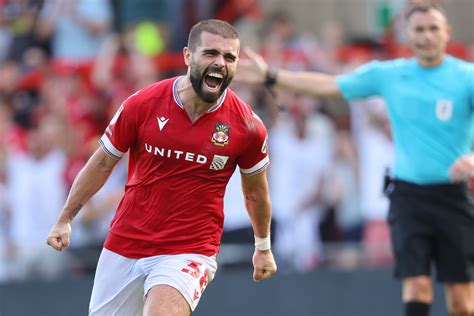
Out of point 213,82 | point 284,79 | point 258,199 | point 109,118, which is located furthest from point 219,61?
point 109,118

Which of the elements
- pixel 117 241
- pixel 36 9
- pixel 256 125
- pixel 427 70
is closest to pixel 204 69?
pixel 256 125

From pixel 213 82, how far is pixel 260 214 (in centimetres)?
108

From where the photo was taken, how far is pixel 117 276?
7.24m

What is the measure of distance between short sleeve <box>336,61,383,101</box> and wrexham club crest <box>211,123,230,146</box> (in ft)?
8.13

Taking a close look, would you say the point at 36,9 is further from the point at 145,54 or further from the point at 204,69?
the point at 204,69

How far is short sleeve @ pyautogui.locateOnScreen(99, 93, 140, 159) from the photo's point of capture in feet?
23.1

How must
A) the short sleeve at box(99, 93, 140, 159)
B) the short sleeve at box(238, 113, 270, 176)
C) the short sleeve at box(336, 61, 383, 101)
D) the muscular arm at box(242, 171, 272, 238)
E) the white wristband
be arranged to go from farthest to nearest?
the short sleeve at box(336, 61, 383, 101), the white wristband, the muscular arm at box(242, 171, 272, 238), the short sleeve at box(238, 113, 270, 176), the short sleeve at box(99, 93, 140, 159)

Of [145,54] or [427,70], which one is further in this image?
[145,54]

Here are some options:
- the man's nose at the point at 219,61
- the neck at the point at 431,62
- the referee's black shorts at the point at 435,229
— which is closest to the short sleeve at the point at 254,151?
the man's nose at the point at 219,61

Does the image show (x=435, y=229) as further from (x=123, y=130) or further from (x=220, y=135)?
(x=123, y=130)

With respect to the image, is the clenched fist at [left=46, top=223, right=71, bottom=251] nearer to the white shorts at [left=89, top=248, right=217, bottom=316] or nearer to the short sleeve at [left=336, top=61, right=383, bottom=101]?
the white shorts at [left=89, top=248, right=217, bottom=316]

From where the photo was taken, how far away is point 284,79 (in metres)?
9.36

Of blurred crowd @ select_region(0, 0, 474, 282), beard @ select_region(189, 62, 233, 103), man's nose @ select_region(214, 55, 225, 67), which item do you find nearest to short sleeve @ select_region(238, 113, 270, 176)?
beard @ select_region(189, 62, 233, 103)

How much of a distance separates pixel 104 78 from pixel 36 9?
123 centimetres
